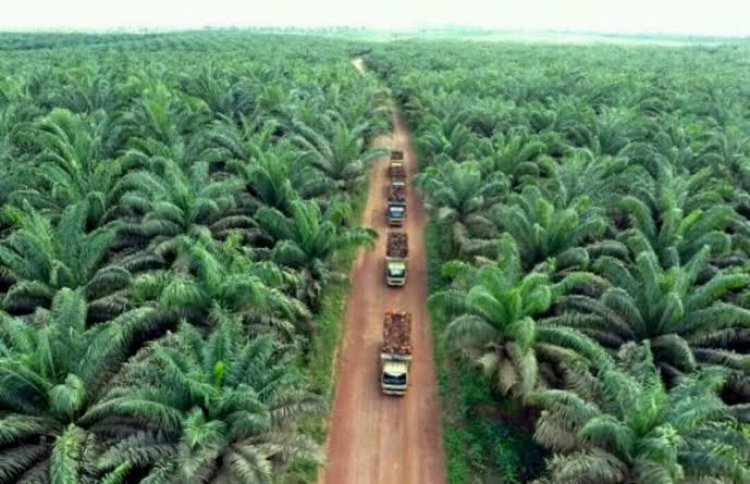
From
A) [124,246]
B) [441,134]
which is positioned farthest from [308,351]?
[441,134]

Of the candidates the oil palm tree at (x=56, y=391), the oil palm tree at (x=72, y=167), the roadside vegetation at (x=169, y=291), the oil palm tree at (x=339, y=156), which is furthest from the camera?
the oil palm tree at (x=339, y=156)

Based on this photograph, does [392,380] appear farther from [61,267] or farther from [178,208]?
[61,267]

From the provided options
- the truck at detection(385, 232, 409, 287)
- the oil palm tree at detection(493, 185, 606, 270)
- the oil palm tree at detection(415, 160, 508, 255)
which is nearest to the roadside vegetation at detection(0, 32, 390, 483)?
the truck at detection(385, 232, 409, 287)

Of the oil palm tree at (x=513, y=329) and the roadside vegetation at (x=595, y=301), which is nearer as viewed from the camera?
the roadside vegetation at (x=595, y=301)

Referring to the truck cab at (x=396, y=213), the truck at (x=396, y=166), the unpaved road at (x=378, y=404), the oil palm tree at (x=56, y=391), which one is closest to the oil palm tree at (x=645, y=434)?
the unpaved road at (x=378, y=404)

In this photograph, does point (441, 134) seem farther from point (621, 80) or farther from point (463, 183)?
point (621, 80)

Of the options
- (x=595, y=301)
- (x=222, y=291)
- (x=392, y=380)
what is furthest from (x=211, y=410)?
(x=595, y=301)

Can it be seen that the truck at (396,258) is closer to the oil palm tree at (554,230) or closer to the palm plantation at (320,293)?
the palm plantation at (320,293)
